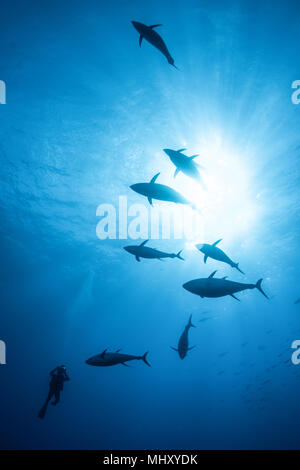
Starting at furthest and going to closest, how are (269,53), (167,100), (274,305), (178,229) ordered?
(274,305) → (178,229) → (167,100) → (269,53)

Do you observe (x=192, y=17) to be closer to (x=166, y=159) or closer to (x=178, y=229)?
(x=166, y=159)

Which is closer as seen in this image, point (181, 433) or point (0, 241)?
point (0, 241)

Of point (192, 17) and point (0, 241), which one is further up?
point (0, 241)

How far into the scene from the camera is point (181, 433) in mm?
70000

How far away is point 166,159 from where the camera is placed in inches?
488

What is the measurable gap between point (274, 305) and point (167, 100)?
3581cm
